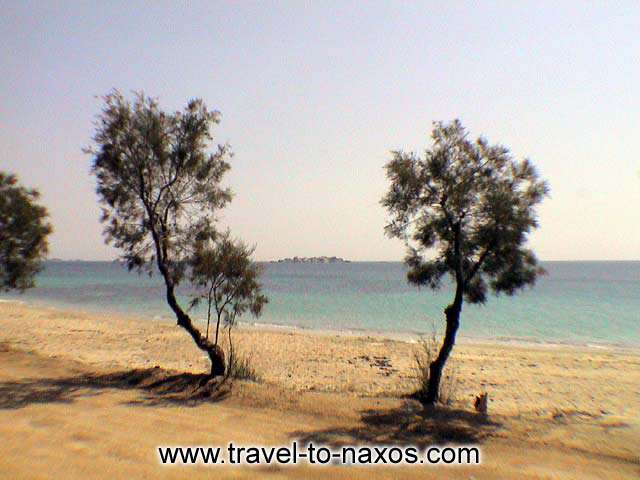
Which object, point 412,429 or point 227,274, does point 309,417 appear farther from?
point 227,274

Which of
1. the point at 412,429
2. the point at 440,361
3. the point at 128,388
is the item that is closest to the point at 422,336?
the point at 440,361

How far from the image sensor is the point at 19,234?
17188 mm

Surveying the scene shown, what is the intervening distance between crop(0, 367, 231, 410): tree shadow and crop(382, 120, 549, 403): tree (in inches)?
215

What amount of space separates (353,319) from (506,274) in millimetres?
26763

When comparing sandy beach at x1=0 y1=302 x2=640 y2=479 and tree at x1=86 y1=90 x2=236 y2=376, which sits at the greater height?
tree at x1=86 y1=90 x2=236 y2=376

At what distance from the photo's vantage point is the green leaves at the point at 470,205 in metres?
10.6

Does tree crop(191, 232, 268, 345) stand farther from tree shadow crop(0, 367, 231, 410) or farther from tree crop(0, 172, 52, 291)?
tree crop(0, 172, 52, 291)

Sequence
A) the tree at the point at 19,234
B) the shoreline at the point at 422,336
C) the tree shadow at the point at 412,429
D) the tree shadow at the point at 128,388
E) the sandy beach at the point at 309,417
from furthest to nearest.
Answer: the shoreline at the point at 422,336, the tree at the point at 19,234, the tree shadow at the point at 128,388, the tree shadow at the point at 412,429, the sandy beach at the point at 309,417

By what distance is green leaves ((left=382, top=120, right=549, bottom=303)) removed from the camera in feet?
34.6

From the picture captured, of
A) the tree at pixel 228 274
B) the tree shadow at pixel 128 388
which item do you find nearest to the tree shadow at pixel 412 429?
the tree shadow at pixel 128 388

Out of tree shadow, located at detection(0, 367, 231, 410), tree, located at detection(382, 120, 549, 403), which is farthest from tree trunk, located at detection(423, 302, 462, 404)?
tree shadow, located at detection(0, 367, 231, 410)

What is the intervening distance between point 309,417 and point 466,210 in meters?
5.84

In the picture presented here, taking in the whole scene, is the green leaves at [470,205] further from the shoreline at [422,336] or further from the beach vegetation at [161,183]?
the shoreline at [422,336]

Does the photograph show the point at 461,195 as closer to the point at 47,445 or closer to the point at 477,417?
the point at 477,417
